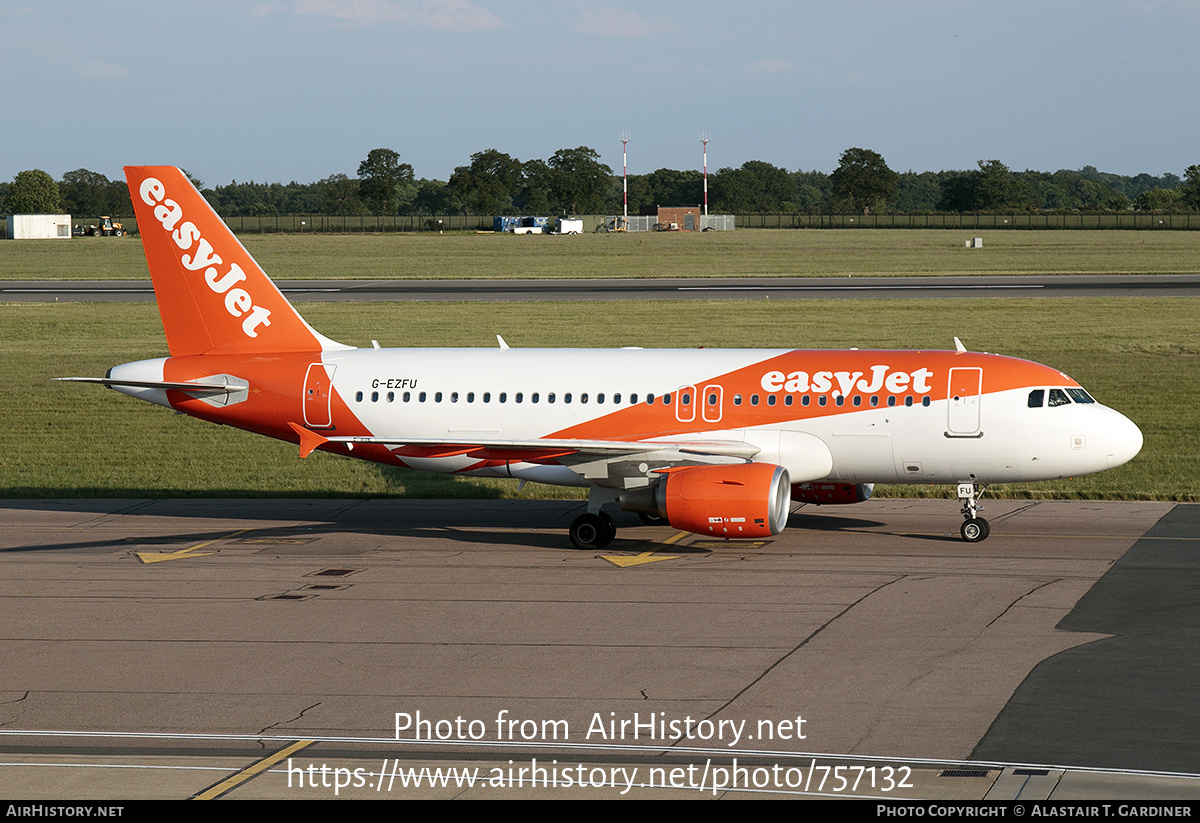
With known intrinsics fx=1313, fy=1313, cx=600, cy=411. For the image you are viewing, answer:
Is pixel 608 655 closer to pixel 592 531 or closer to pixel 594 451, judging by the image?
pixel 592 531

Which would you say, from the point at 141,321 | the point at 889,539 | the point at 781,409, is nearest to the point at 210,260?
the point at 781,409

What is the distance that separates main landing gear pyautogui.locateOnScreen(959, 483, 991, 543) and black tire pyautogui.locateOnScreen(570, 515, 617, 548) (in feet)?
24.6

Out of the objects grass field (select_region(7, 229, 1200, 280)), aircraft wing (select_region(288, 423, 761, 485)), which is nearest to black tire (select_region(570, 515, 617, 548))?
aircraft wing (select_region(288, 423, 761, 485))

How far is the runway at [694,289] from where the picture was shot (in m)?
81.2

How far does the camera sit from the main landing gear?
27656 millimetres

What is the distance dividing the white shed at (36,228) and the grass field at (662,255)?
398 inches

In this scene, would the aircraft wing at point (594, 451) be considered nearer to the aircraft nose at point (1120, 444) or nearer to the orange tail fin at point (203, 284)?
the orange tail fin at point (203, 284)

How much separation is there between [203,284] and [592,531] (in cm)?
1118

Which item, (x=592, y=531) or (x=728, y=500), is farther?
(x=592, y=531)

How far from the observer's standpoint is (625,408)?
2877 centimetres

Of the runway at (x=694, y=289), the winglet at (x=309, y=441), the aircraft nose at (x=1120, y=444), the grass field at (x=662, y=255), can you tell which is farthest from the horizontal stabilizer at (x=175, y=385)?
the grass field at (x=662, y=255)

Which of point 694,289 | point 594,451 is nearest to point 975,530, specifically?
point 594,451

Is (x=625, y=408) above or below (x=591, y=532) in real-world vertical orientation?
above

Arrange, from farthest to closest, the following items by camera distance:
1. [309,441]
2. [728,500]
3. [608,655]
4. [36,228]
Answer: [36,228] → [309,441] → [728,500] → [608,655]
